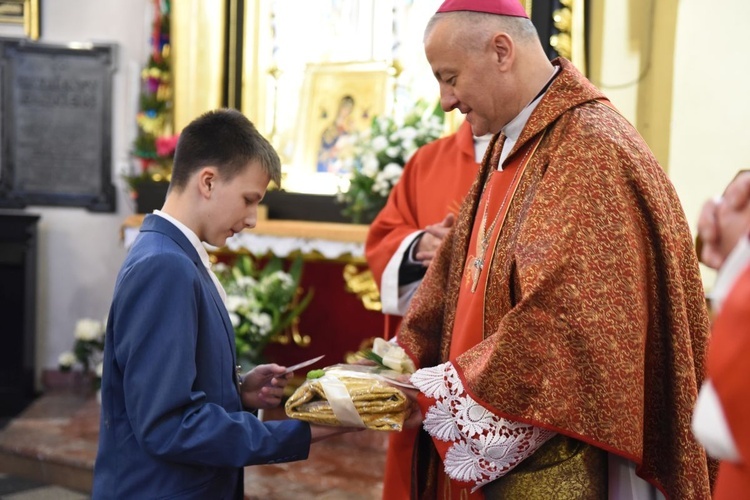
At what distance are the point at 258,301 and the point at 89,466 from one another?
4.18 feet

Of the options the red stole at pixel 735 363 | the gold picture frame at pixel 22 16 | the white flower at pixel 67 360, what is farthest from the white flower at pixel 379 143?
the red stole at pixel 735 363

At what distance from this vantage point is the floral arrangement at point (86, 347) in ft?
21.5

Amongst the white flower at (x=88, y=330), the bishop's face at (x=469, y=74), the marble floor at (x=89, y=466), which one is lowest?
the marble floor at (x=89, y=466)

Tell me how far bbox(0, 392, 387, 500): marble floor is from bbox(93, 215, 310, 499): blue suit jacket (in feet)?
8.00

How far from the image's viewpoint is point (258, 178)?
209cm

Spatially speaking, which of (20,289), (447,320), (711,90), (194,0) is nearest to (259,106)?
(194,0)

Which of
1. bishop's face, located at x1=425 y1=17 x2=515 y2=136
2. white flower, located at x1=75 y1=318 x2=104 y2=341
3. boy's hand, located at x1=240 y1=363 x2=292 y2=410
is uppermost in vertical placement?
bishop's face, located at x1=425 y1=17 x2=515 y2=136

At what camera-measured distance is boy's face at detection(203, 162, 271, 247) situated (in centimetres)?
206

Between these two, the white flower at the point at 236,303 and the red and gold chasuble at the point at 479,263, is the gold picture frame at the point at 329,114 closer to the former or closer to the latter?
the white flower at the point at 236,303

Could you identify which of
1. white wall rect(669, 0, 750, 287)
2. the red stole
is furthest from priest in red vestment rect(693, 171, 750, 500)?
white wall rect(669, 0, 750, 287)

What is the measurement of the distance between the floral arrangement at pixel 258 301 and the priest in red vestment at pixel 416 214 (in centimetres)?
168

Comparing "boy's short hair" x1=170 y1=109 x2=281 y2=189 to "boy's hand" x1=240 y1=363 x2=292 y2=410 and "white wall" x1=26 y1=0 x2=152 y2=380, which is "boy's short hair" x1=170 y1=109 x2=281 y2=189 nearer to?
"boy's hand" x1=240 y1=363 x2=292 y2=410

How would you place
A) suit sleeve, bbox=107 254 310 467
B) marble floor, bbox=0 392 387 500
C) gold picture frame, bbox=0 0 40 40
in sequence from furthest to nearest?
gold picture frame, bbox=0 0 40 40, marble floor, bbox=0 392 387 500, suit sleeve, bbox=107 254 310 467

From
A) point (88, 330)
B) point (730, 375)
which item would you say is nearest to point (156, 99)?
point (88, 330)
